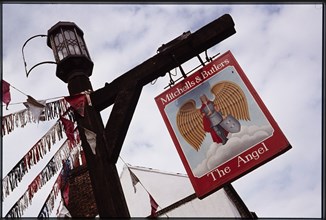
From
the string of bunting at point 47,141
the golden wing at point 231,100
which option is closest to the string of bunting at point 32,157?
the string of bunting at point 47,141

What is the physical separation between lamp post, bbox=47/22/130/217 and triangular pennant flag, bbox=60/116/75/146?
0.66ft

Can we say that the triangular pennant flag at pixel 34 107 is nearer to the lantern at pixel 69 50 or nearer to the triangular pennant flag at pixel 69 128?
the triangular pennant flag at pixel 69 128

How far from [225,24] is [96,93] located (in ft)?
6.13

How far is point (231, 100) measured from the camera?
4.47 meters

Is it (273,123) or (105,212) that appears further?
(273,123)

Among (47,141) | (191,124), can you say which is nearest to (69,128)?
(47,141)

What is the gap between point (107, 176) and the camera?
4008mm

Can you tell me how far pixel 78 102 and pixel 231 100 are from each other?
194 cm

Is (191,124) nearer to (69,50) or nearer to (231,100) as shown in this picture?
(231,100)

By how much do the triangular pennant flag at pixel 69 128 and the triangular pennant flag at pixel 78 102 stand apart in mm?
286

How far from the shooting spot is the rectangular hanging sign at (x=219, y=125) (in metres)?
4.03

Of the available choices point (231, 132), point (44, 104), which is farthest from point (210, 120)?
point (44, 104)

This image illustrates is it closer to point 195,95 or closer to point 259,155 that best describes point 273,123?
point 259,155

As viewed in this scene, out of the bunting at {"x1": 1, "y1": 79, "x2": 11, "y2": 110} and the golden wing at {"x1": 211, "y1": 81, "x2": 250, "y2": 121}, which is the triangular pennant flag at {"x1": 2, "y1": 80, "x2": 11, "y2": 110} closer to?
the bunting at {"x1": 1, "y1": 79, "x2": 11, "y2": 110}
